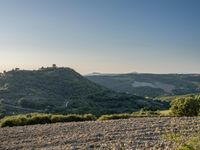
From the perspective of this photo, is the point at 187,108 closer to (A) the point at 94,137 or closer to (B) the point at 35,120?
(B) the point at 35,120

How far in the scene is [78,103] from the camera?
5856 inches

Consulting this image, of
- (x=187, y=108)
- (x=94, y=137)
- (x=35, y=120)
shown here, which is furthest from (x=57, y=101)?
(x=94, y=137)

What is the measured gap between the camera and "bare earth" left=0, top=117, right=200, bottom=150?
31.5 metres

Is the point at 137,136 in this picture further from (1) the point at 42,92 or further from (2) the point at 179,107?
(1) the point at 42,92

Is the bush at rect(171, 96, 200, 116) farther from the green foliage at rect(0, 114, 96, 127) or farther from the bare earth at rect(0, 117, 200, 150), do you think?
the bare earth at rect(0, 117, 200, 150)

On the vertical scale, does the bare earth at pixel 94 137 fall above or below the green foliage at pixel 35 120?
above

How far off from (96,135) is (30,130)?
10.7 metres

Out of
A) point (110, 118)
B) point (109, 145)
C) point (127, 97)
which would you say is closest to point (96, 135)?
point (109, 145)

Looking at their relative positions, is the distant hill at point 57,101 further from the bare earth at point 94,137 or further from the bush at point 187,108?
the bare earth at point 94,137

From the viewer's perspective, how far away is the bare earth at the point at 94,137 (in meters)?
31.5

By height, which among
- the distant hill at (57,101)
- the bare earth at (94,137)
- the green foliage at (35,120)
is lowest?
the distant hill at (57,101)

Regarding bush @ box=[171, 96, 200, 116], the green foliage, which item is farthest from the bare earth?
bush @ box=[171, 96, 200, 116]

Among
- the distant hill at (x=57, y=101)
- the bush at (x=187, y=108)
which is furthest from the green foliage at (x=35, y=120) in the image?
the distant hill at (x=57, y=101)

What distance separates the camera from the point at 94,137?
37406mm
